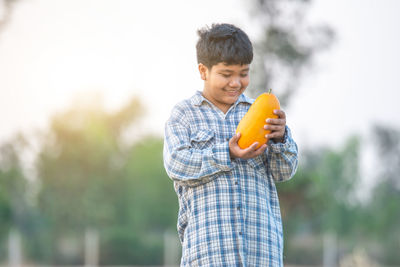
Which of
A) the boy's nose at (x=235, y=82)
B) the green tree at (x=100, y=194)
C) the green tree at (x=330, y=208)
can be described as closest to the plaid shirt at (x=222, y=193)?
the boy's nose at (x=235, y=82)

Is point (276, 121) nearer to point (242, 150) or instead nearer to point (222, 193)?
point (242, 150)

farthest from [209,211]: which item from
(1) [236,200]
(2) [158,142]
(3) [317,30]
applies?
(2) [158,142]

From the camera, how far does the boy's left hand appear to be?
8.70ft

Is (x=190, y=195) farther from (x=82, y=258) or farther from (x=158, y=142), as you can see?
(x=158, y=142)

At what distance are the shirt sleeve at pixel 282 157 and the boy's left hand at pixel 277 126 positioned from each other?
0.04 meters

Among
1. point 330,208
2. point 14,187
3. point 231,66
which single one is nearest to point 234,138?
point 231,66

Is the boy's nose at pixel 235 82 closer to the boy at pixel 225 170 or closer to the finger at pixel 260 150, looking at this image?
the boy at pixel 225 170

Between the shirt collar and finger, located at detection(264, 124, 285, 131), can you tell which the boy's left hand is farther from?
the shirt collar

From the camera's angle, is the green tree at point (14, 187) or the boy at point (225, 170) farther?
the green tree at point (14, 187)

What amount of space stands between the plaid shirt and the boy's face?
0.10 meters

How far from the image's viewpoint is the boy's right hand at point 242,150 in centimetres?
256

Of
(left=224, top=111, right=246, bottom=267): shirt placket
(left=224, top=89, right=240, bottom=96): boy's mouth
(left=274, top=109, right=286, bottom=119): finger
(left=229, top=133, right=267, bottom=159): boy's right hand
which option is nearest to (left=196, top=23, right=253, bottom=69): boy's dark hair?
(left=224, top=89, right=240, bottom=96): boy's mouth

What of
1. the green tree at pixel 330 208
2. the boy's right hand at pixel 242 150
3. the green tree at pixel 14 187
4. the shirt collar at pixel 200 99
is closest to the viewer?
the boy's right hand at pixel 242 150

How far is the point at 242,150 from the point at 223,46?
1.66ft
